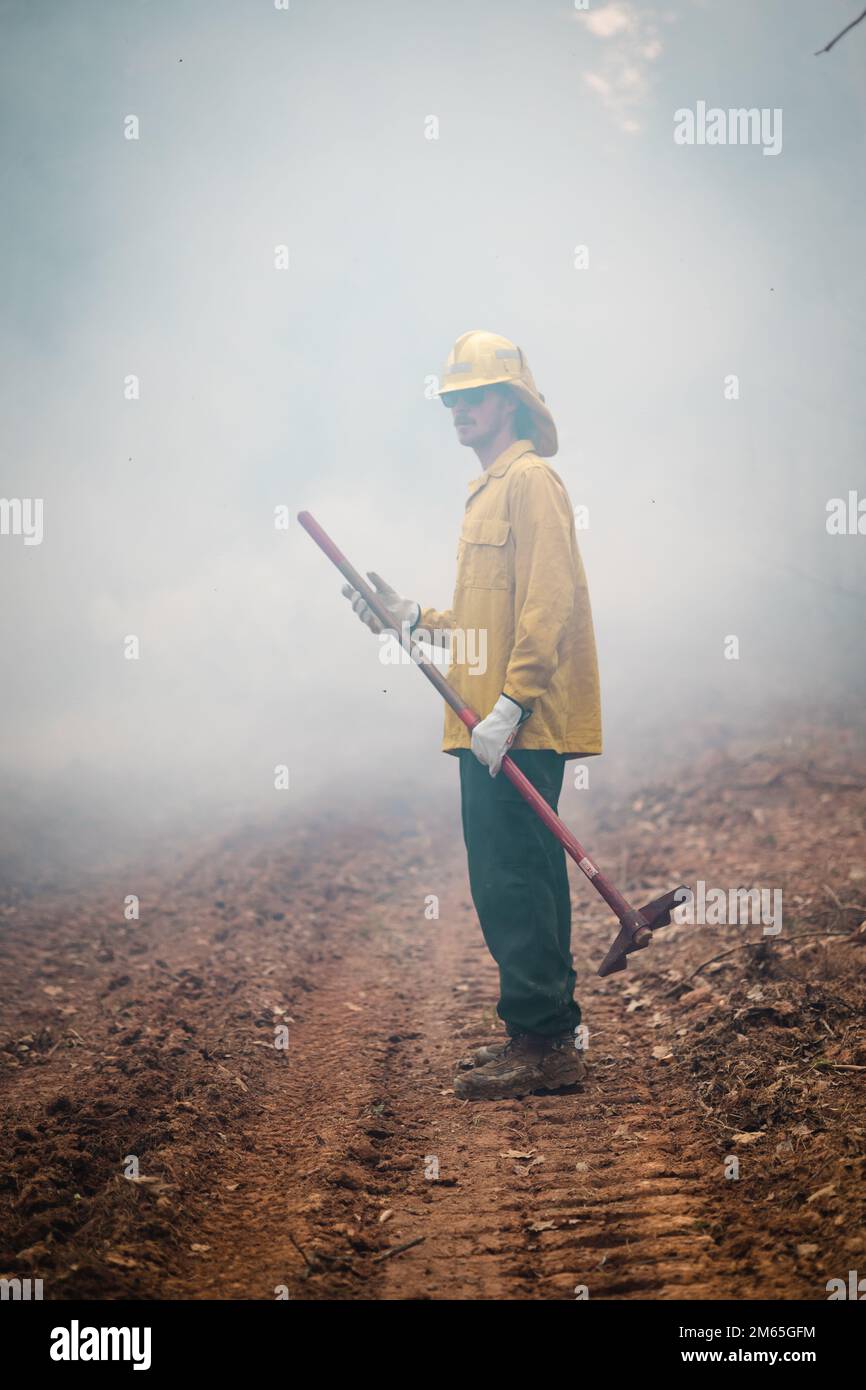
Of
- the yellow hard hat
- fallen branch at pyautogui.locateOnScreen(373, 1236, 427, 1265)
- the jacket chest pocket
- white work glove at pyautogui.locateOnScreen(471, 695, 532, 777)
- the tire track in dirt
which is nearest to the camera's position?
the tire track in dirt

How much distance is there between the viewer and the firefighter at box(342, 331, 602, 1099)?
12.4 feet

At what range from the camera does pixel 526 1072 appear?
3764mm

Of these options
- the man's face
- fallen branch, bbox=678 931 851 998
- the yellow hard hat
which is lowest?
fallen branch, bbox=678 931 851 998

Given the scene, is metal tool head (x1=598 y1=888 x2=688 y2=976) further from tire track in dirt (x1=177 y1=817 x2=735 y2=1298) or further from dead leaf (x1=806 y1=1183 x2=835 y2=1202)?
dead leaf (x1=806 y1=1183 x2=835 y2=1202)

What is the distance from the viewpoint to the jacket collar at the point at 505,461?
13.6 ft

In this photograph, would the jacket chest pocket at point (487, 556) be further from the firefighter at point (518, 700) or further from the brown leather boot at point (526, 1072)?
the brown leather boot at point (526, 1072)

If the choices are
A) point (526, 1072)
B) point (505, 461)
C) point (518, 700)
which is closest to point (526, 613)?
point (518, 700)

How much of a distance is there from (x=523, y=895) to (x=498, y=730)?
2.22 feet

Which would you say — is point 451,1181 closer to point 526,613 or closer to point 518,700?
point 518,700

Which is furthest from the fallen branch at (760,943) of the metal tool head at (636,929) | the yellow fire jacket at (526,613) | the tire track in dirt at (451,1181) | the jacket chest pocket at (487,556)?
the jacket chest pocket at (487,556)

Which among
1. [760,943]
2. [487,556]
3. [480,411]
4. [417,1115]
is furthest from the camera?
[760,943]

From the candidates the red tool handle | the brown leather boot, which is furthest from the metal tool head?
the brown leather boot
